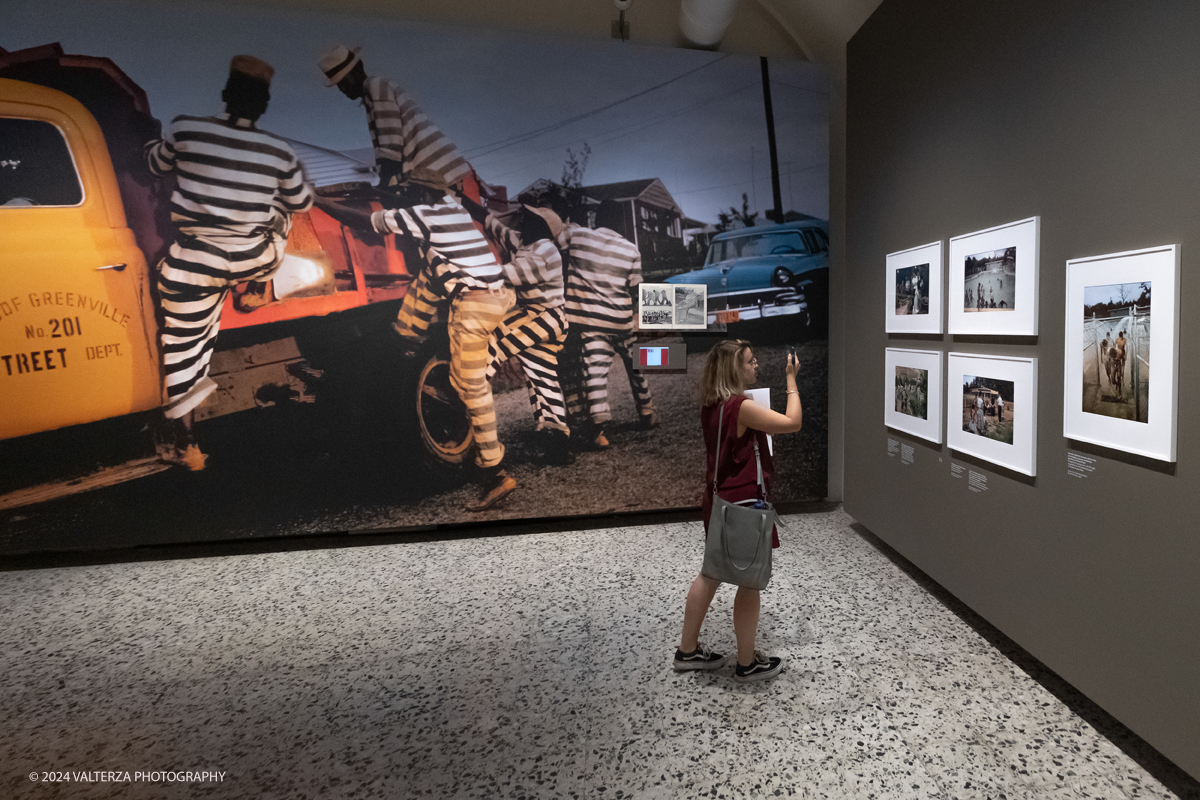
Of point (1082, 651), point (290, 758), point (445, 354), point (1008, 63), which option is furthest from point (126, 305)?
point (1082, 651)

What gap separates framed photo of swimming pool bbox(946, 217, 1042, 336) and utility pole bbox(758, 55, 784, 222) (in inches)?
70.1

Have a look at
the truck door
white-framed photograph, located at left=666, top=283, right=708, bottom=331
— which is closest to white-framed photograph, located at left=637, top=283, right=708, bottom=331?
white-framed photograph, located at left=666, top=283, right=708, bottom=331

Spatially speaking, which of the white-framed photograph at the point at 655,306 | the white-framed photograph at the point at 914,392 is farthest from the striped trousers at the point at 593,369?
the white-framed photograph at the point at 914,392

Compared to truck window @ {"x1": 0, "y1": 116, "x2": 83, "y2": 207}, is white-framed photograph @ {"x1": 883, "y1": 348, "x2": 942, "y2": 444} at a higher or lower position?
lower

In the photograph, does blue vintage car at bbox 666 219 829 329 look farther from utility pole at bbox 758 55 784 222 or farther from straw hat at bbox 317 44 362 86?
straw hat at bbox 317 44 362 86

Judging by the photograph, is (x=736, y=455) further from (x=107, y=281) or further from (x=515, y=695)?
(x=107, y=281)

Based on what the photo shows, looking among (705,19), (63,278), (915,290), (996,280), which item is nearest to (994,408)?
(996,280)

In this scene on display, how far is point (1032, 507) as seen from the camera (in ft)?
7.97

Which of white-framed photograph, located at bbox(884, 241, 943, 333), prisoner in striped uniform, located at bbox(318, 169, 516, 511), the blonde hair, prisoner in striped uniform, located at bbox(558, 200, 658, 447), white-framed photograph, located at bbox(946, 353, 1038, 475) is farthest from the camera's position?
prisoner in striped uniform, located at bbox(558, 200, 658, 447)

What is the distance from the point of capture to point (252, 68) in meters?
3.91

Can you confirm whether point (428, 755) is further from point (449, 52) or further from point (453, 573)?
point (449, 52)

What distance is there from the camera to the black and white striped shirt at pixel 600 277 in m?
4.38

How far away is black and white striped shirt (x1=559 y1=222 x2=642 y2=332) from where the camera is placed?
4383 millimetres

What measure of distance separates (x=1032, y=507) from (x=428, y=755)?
8.49 ft
